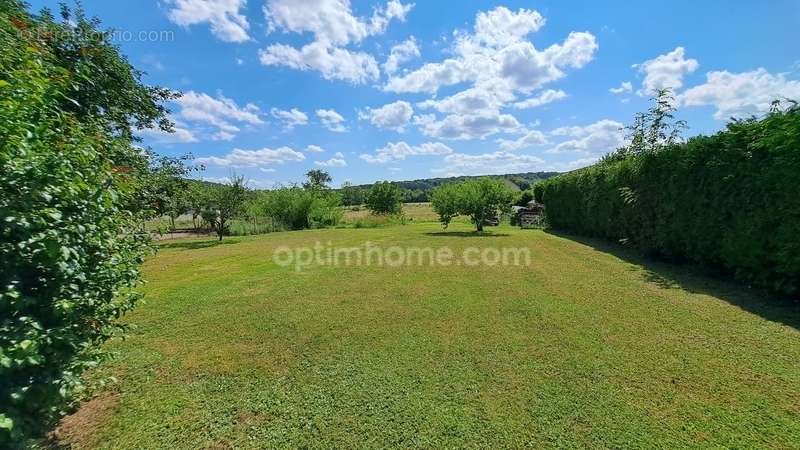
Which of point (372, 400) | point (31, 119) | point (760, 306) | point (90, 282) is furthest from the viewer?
point (760, 306)

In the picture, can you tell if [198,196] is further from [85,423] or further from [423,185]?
[423,185]

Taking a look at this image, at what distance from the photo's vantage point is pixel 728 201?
5727 millimetres

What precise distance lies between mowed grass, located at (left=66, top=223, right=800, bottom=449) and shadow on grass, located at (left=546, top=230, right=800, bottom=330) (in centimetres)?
5

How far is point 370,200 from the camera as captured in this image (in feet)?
131

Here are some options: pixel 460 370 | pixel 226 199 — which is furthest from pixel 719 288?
pixel 226 199

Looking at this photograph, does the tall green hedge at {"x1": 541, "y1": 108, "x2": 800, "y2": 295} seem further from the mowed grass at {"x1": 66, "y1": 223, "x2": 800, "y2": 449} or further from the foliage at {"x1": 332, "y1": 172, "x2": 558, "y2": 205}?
the foliage at {"x1": 332, "y1": 172, "x2": 558, "y2": 205}

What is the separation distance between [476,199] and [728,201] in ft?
35.3

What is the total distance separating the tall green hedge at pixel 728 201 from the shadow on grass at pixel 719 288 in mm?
176

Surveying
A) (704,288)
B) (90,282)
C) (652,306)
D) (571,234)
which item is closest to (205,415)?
(90,282)

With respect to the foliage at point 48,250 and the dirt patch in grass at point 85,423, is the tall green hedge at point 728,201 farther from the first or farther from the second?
the dirt patch in grass at point 85,423

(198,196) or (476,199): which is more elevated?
(198,196)

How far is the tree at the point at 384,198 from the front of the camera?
38.5 m

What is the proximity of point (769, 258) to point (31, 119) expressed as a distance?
8244 millimetres

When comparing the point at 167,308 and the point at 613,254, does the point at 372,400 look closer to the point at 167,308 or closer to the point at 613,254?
the point at 167,308
